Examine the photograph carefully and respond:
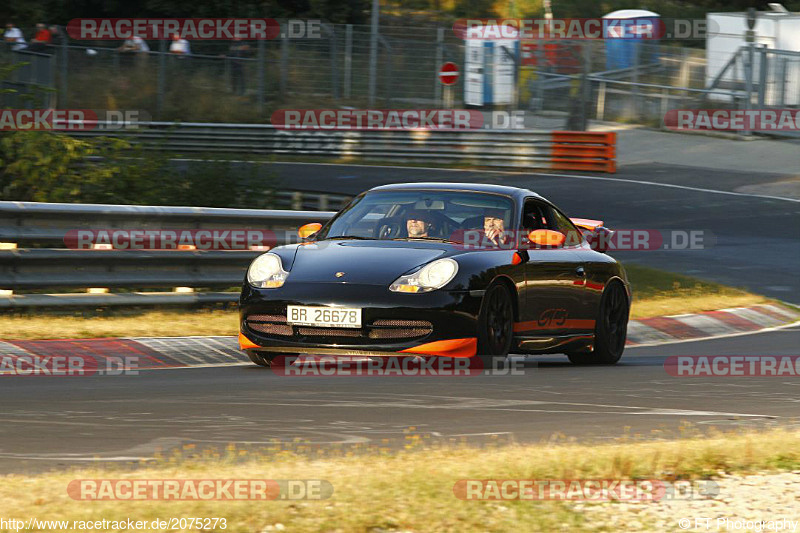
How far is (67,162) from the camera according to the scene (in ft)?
49.1

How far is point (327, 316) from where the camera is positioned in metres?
8.52

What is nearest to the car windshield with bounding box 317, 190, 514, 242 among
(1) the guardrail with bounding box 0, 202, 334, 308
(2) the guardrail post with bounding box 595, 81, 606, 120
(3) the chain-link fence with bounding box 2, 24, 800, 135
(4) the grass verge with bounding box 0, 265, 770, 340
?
(4) the grass verge with bounding box 0, 265, 770, 340

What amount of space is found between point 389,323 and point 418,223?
1.15m

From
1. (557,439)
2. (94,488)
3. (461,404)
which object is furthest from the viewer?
(461,404)

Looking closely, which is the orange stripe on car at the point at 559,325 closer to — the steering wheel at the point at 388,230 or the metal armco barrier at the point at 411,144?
the steering wheel at the point at 388,230

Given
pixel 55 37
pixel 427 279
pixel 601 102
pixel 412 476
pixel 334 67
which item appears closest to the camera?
pixel 412 476

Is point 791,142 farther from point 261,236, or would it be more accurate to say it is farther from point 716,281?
point 261,236

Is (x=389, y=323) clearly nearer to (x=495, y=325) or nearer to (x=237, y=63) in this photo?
(x=495, y=325)

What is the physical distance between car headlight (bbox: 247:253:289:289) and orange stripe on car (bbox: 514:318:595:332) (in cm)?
166

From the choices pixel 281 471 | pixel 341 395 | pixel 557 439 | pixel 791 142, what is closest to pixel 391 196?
pixel 341 395

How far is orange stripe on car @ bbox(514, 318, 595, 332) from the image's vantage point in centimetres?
947

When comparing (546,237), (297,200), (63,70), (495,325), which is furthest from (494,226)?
(63,70)

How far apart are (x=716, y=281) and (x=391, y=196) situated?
26.3ft

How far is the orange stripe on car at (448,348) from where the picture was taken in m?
8.55
